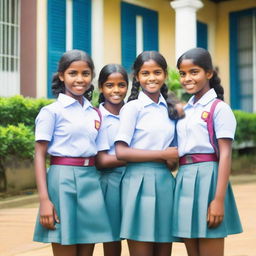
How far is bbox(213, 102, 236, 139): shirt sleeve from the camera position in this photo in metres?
2.61

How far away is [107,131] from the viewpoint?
2.96m

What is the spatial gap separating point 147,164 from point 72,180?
0.37 metres

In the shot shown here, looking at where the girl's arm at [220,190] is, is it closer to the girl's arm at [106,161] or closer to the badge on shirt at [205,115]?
the badge on shirt at [205,115]

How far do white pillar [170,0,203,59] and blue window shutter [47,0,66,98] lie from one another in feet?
7.40

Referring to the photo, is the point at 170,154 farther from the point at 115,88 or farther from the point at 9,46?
the point at 9,46

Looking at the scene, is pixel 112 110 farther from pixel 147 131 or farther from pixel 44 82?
pixel 44 82

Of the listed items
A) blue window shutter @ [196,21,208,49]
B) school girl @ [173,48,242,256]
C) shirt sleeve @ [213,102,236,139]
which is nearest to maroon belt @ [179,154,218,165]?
school girl @ [173,48,242,256]

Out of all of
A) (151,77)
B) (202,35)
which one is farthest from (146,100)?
(202,35)

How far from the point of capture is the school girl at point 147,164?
8.72ft

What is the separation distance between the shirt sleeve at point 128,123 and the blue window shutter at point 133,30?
7.32 meters

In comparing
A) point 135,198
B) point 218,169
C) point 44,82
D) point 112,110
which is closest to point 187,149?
point 218,169

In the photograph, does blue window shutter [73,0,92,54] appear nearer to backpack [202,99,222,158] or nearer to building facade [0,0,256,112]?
building facade [0,0,256,112]

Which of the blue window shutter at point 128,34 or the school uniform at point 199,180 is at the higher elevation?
the blue window shutter at point 128,34

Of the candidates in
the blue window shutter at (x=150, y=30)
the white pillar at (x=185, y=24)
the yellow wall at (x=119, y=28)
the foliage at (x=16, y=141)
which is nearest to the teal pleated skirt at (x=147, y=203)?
the foliage at (x=16, y=141)
